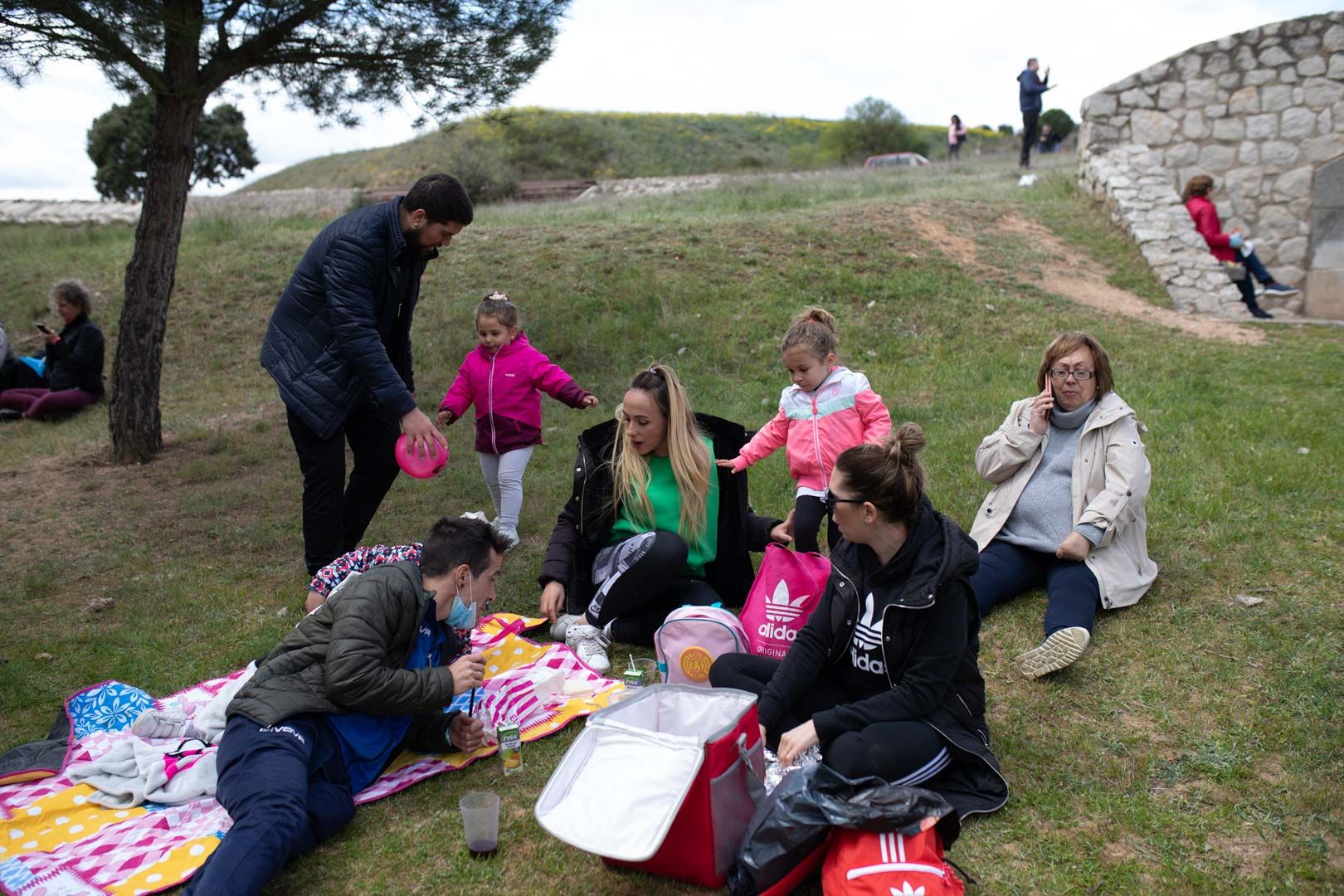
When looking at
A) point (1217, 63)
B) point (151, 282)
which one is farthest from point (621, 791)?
point (1217, 63)

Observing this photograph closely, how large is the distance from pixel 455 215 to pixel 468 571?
1787 millimetres

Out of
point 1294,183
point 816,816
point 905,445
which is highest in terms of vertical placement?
point 1294,183

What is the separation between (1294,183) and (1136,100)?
2.09m

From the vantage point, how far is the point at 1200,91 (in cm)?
1175

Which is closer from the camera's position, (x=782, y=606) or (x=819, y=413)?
(x=782, y=606)

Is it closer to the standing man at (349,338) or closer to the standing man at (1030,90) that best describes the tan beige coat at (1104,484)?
the standing man at (349,338)

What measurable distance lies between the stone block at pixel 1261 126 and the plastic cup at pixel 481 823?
41.0 feet

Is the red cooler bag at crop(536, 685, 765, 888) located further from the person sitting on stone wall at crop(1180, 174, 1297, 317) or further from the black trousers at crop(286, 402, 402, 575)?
the person sitting on stone wall at crop(1180, 174, 1297, 317)

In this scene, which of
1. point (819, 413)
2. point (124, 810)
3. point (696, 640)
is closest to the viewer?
point (124, 810)

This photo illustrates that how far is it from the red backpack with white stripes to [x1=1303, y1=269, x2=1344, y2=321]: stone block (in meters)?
11.8

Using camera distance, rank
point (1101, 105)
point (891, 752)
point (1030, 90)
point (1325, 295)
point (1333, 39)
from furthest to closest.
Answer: point (1030, 90) < point (1101, 105) < point (1325, 295) < point (1333, 39) < point (891, 752)

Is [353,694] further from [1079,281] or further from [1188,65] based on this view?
[1188,65]

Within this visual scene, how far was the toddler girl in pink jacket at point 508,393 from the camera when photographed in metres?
5.24

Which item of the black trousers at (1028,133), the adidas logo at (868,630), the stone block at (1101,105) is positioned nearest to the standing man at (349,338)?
the adidas logo at (868,630)
